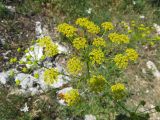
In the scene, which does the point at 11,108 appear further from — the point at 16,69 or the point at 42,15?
the point at 42,15

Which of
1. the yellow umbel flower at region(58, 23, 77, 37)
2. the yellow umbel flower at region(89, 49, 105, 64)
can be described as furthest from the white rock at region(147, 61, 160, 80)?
the yellow umbel flower at region(58, 23, 77, 37)

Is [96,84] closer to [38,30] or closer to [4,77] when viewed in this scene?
[4,77]

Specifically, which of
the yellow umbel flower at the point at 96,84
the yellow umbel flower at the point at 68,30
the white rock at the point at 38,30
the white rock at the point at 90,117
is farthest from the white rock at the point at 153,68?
the yellow umbel flower at the point at 68,30

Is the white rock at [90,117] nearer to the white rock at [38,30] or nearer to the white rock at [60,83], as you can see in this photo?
the white rock at [60,83]

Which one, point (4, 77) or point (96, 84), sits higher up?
point (96, 84)

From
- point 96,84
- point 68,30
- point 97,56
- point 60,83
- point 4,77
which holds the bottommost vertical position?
point 60,83

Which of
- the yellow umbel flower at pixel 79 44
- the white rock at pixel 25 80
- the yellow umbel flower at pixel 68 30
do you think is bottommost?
the white rock at pixel 25 80

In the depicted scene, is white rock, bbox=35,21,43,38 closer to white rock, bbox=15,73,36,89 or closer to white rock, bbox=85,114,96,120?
white rock, bbox=15,73,36,89

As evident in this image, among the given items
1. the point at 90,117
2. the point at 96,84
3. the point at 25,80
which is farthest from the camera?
the point at 25,80

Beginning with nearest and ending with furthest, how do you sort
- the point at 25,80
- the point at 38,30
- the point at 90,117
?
the point at 90,117
the point at 25,80
the point at 38,30

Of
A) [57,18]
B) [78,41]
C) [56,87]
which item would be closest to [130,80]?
[56,87]

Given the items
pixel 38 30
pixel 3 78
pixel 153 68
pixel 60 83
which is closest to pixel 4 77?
pixel 3 78
